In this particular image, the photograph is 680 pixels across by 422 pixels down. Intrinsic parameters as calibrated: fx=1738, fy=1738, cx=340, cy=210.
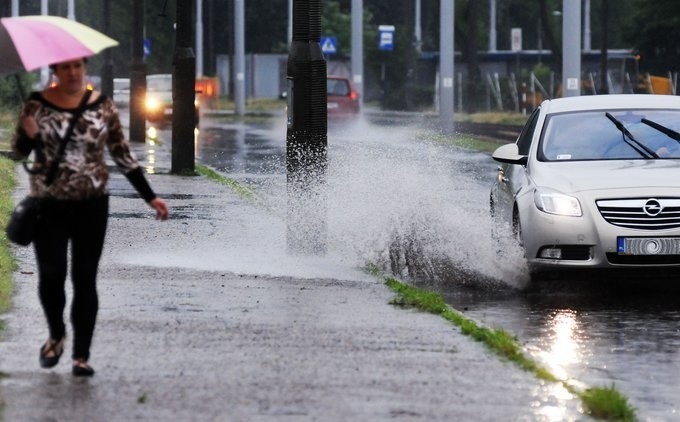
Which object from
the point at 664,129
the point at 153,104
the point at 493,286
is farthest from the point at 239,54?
the point at 493,286

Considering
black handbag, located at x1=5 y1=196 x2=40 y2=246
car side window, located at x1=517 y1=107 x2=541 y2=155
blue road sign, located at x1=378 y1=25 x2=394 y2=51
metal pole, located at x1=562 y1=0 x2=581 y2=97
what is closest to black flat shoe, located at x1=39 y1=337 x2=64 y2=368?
black handbag, located at x1=5 y1=196 x2=40 y2=246

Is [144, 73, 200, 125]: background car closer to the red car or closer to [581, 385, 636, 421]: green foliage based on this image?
the red car

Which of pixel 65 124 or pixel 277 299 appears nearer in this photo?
pixel 65 124

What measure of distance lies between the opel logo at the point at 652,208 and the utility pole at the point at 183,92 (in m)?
13.1

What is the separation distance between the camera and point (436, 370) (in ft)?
28.0

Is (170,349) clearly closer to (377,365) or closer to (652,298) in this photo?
(377,365)

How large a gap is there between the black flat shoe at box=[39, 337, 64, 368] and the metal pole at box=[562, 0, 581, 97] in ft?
84.3

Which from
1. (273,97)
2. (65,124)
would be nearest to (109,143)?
(65,124)

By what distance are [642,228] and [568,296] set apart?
0.81 meters

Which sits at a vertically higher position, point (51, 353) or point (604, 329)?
point (51, 353)

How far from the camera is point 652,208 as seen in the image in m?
11.9

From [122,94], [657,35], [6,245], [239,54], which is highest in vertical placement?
[657,35]

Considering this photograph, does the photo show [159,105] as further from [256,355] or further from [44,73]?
[256,355]

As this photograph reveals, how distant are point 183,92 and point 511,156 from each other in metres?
12.3
